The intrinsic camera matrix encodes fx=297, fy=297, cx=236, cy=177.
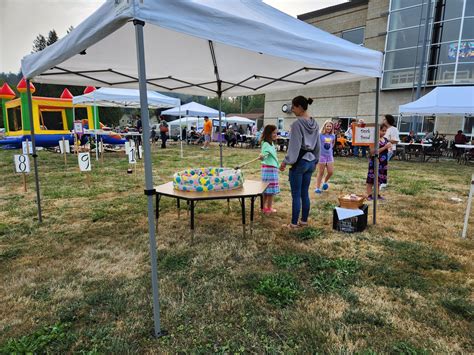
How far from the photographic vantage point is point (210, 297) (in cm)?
262

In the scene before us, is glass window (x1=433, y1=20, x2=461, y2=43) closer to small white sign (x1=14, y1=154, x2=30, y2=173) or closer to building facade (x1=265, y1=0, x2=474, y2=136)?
building facade (x1=265, y1=0, x2=474, y2=136)

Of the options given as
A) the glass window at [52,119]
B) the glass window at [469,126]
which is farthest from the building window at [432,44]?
the glass window at [52,119]

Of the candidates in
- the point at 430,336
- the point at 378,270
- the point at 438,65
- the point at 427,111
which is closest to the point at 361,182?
the point at 427,111

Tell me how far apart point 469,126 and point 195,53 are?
18.1 meters

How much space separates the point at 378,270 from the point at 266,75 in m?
3.48

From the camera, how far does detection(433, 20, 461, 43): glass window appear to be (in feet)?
53.9

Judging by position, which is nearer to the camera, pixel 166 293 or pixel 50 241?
pixel 166 293

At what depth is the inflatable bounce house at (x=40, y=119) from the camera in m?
13.1

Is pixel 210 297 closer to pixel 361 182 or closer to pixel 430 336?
pixel 430 336

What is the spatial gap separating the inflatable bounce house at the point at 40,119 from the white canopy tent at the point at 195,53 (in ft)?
33.0

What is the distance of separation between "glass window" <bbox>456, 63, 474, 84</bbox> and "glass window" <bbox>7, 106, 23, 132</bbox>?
2293 cm

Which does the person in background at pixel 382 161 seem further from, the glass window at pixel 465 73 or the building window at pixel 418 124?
the glass window at pixel 465 73

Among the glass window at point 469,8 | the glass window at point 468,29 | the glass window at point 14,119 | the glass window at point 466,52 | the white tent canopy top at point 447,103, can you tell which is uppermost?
the glass window at point 469,8

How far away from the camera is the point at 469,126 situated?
16.4m
